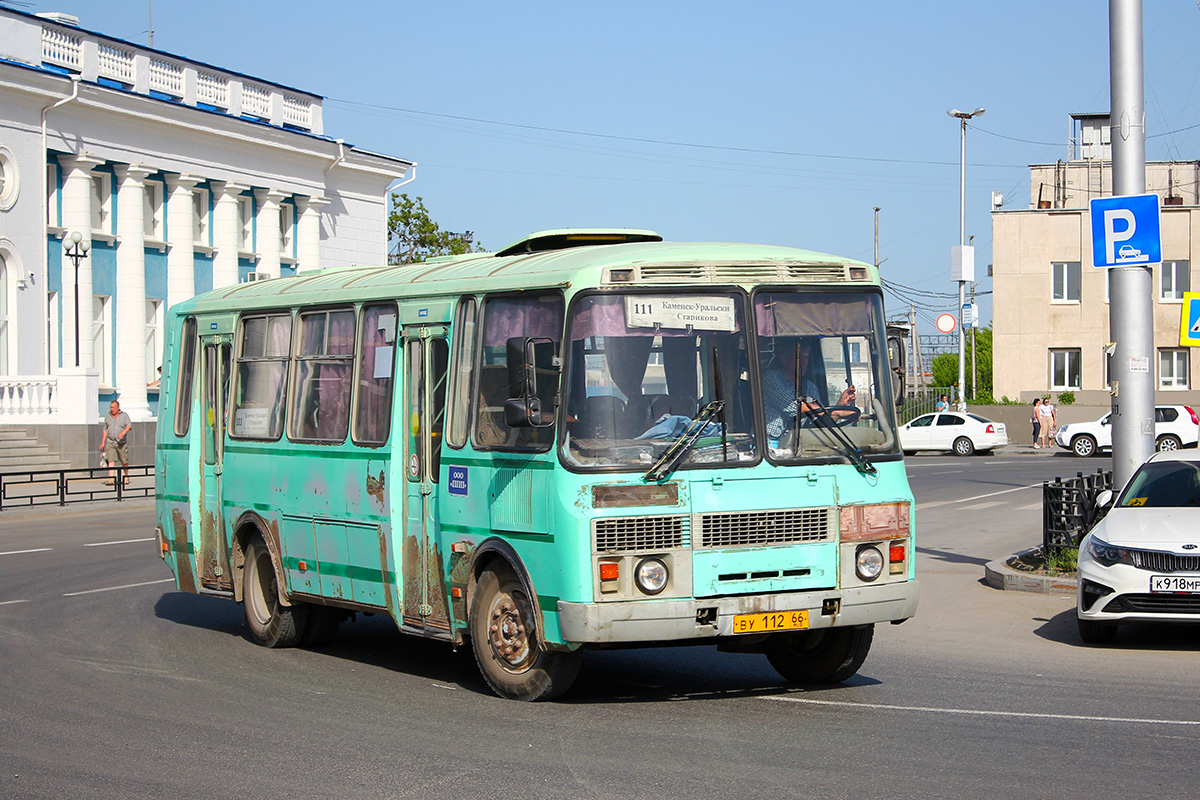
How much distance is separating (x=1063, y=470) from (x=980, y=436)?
10600 millimetres

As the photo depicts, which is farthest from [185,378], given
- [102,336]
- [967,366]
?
[967,366]

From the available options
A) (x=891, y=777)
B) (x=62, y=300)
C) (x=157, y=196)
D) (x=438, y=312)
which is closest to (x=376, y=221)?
(x=157, y=196)

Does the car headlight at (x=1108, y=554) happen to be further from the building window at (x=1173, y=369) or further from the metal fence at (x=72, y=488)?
the building window at (x=1173, y=369)

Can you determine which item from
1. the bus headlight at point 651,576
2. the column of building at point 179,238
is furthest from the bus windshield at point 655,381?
the column of building at point 179,238

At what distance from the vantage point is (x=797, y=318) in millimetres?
8914

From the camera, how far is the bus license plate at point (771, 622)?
840 cm

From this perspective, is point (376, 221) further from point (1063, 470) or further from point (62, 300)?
point (1063, 470)

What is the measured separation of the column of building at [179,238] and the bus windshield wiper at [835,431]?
35.0 metres

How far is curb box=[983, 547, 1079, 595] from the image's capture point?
551 inches

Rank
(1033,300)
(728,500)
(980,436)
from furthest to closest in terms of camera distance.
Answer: (1033,300) < (980,436) < (728,500)

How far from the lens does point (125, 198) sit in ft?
129

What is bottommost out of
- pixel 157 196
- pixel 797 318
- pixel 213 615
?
pixel 213 615

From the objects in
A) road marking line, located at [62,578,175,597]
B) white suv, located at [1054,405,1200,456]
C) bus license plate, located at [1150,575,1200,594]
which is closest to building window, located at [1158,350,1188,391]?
white suv, located at [1054,405,1200,456]

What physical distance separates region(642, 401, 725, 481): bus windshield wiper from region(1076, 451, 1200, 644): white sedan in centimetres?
404
